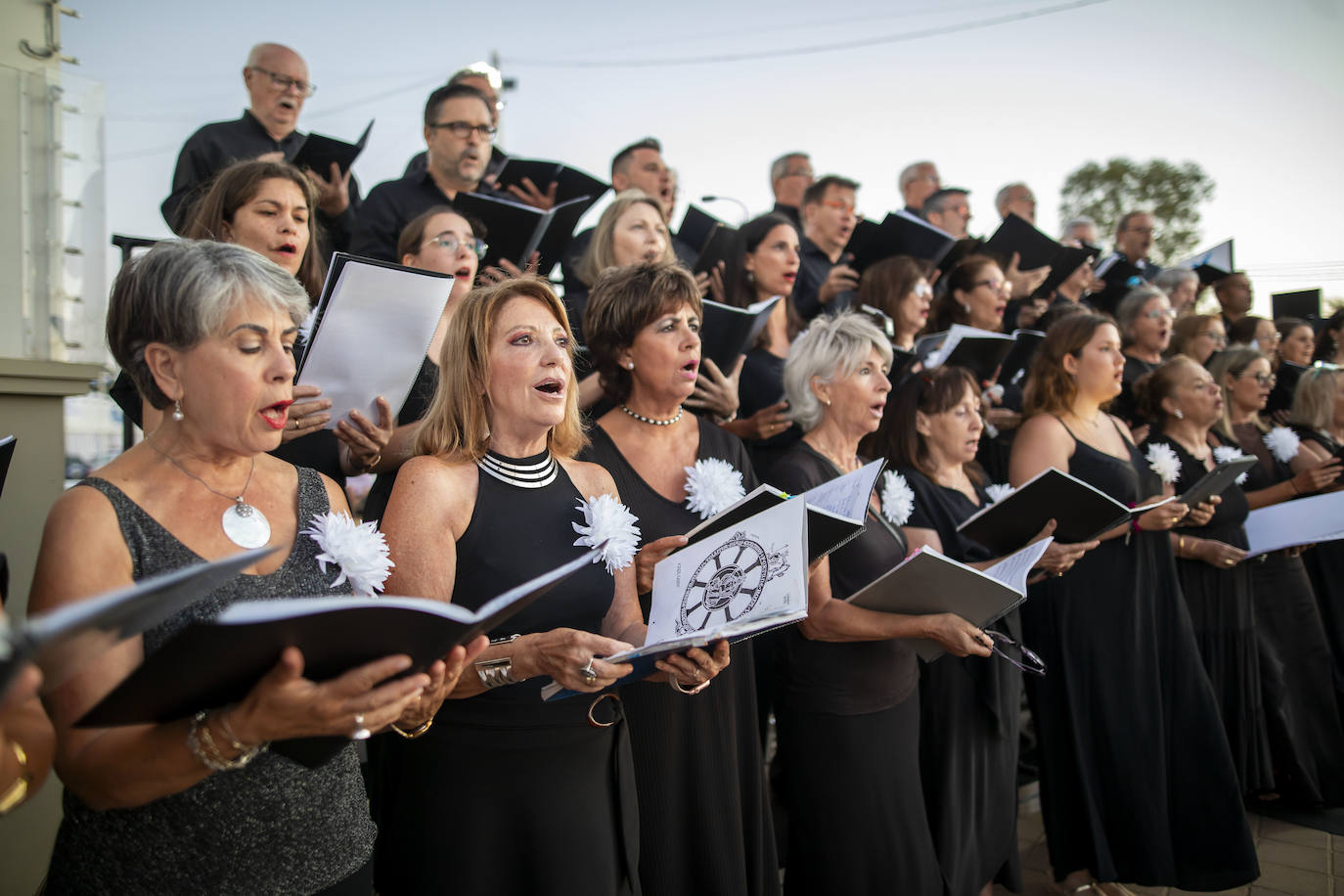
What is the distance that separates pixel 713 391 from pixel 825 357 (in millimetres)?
453

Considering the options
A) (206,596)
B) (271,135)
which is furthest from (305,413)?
(271,135)

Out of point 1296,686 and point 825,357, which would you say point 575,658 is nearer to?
point 825,357

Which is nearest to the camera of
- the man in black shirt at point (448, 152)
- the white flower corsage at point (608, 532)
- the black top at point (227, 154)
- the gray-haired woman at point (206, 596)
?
the gray-haired woman at point (206, 596)

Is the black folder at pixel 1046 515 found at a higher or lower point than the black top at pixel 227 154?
lower

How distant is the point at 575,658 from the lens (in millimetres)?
1872

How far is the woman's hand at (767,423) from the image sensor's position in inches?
144

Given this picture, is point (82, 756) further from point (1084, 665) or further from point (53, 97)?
point (1084, 665)

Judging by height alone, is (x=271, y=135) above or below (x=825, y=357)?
above

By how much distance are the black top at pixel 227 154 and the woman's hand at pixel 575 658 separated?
2546 mm

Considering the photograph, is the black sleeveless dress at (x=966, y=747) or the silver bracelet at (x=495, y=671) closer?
the silver bracelet at (x=495, y=671)

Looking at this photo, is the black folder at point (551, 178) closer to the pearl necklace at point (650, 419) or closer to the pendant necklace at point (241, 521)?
the pearl necklace at point (650, 419)

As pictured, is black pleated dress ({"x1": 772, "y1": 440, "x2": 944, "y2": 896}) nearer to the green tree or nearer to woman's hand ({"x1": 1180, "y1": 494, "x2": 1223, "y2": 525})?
woman's hand ({"x1": 1180, "y1": 494, "x2": 1223, "y2": 525})

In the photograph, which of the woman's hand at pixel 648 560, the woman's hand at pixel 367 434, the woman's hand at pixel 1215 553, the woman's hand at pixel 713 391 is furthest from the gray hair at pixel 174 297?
the woman's hand at pixel 1215 553

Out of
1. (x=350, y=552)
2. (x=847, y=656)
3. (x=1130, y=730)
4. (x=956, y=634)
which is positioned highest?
(x=350, y=552)
